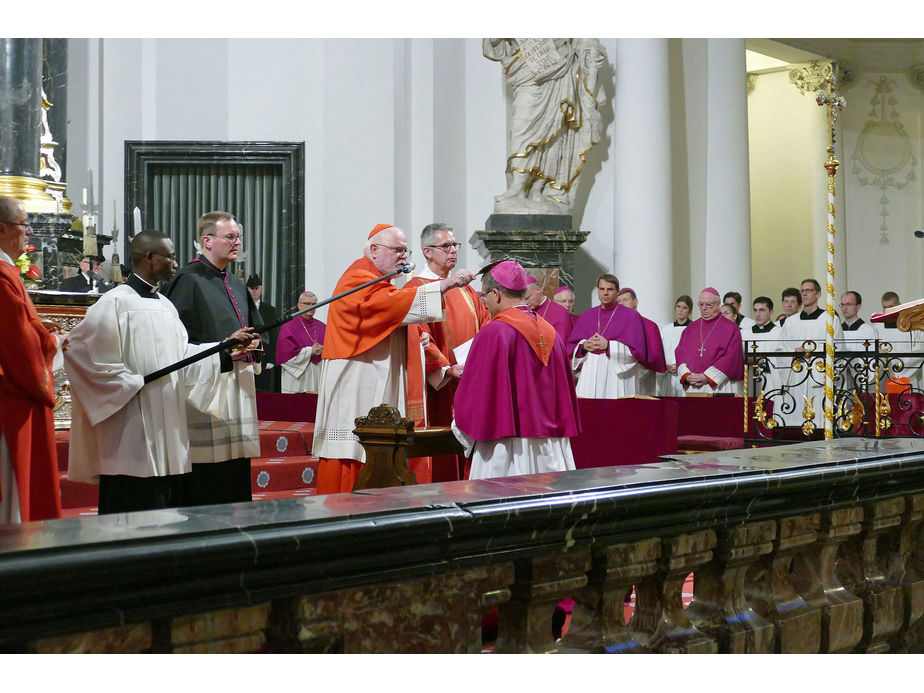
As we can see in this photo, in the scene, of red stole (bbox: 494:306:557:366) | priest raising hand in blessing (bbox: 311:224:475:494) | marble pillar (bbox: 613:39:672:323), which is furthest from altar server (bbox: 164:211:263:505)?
marble pillar (bbox: 613:39:672:323)

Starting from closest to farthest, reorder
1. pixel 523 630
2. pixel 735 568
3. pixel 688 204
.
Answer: pixel 523 630, pixel 735 568, pixel 688 204

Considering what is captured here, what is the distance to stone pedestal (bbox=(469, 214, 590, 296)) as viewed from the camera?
1216 centimetres

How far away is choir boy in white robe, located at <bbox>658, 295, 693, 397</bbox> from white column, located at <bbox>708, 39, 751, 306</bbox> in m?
1.84

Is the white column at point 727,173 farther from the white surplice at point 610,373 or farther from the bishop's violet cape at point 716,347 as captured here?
the white surplice at point 610,373

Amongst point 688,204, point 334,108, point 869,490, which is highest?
point 334,108

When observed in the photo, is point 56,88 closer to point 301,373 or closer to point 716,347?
point 301,373

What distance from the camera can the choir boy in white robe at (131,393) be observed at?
443 cm

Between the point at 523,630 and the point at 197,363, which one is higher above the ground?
the point at 197,363

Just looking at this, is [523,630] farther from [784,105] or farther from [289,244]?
[784,105]

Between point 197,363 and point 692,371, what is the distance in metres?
7.35

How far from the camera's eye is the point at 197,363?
488 cm

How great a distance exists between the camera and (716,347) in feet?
36.2

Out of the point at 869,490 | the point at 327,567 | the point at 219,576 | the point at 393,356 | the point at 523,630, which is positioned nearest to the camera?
the point at 219,576

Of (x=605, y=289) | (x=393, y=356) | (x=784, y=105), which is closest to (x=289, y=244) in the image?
(x=605, y=289)
